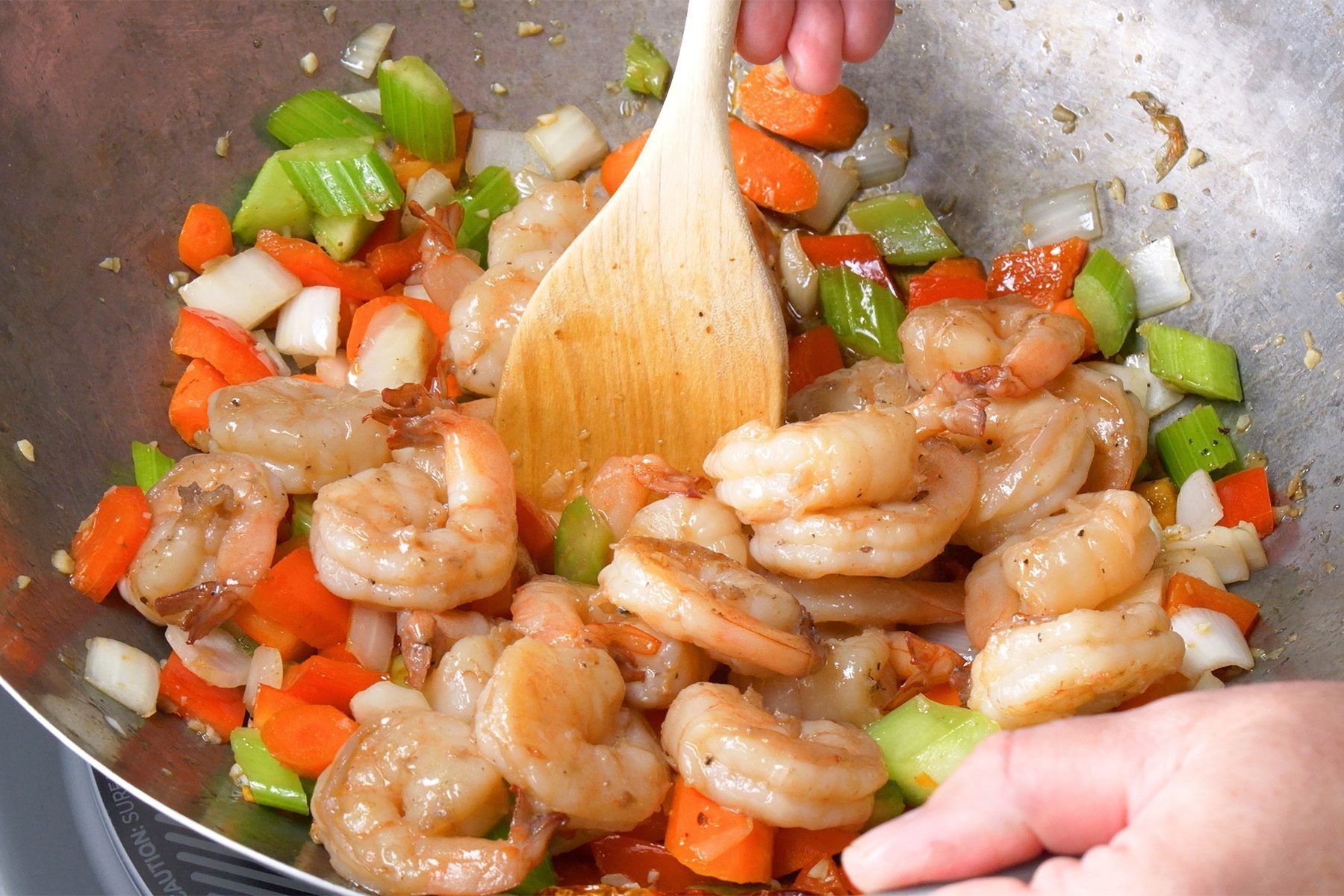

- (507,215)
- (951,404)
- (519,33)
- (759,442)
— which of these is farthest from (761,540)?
(519,33)

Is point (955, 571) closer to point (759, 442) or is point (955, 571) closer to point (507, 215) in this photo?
point (759, 442)

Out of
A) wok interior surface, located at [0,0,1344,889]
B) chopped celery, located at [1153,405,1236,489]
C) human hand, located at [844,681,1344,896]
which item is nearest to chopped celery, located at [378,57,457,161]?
wok interior surface, located at [0,0,1344,889]

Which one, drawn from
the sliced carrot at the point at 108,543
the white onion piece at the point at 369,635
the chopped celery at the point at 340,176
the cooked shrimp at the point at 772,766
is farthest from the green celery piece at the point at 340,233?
the cooked shrimp at the point at 772,766

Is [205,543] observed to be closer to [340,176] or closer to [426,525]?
[426,525]

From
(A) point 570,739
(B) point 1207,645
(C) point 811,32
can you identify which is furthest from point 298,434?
(B) point 1207,645

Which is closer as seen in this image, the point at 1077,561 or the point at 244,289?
the point at 1077,561

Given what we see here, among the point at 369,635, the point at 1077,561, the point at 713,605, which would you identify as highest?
the point at 1077,561

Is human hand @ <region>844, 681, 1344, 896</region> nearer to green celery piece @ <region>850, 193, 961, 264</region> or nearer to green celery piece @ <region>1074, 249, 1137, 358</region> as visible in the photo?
green celery piece @ <region>1074, 249, 1137, 358</region>
